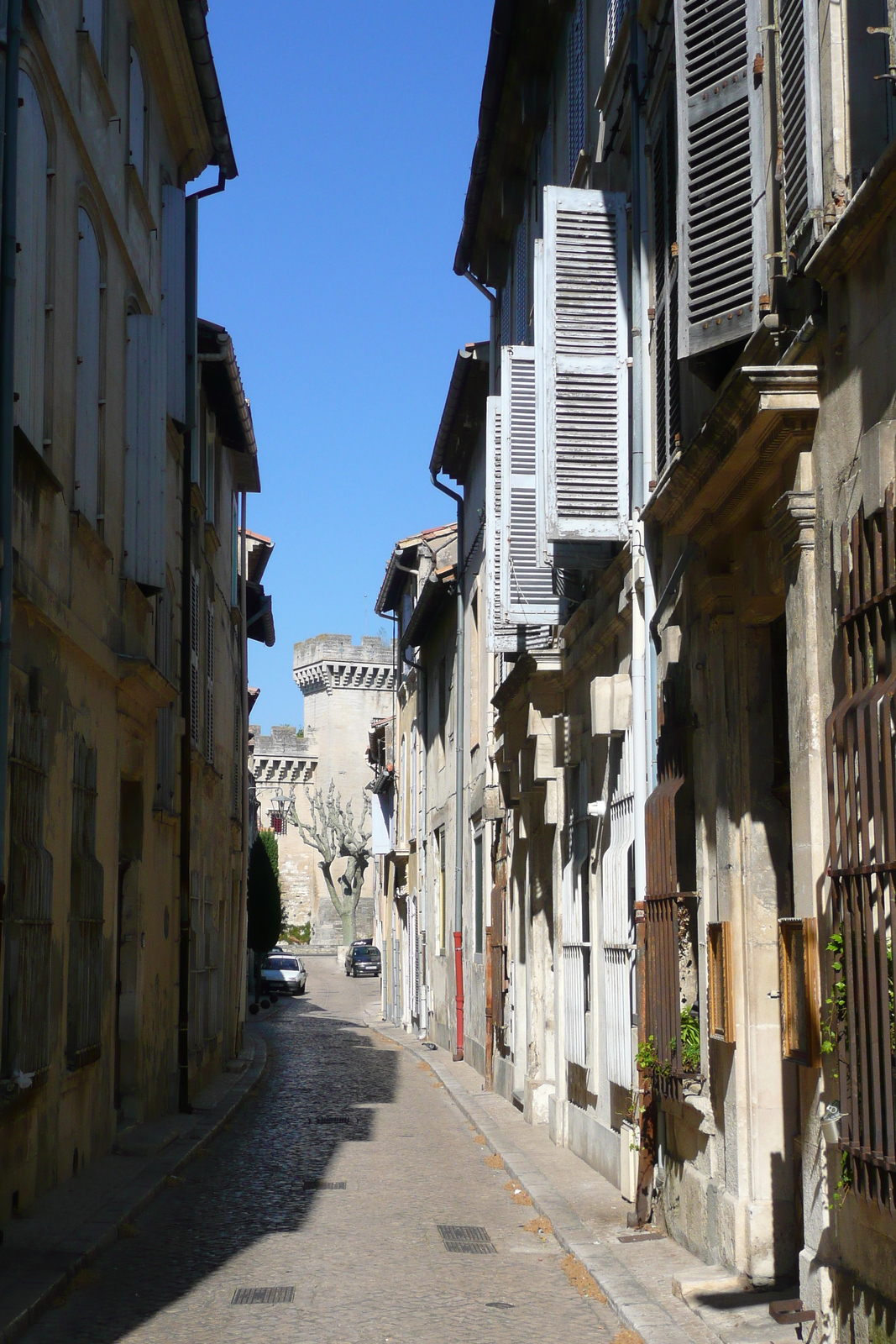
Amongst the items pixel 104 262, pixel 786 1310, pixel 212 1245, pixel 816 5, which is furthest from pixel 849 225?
pixel 104 262

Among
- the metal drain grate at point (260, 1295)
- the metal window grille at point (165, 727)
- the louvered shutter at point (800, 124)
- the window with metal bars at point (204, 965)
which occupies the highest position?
the louvered shutter at point (800, 124)

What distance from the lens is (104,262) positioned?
40.4 feet

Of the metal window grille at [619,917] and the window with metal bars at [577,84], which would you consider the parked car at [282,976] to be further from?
the window with metal bars at [577,84]

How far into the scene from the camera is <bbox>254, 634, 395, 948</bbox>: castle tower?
8375cm

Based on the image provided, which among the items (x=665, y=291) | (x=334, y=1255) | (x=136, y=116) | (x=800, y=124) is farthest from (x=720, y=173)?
(x=136, y=116)

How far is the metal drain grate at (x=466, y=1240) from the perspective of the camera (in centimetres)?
887

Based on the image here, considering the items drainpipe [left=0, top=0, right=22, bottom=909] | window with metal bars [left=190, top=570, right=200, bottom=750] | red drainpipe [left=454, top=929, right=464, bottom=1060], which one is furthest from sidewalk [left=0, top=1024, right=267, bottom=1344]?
red drainpipe [left=454, top=929, right=464, bottom=1060]

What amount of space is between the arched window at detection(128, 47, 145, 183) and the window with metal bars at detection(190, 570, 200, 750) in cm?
527

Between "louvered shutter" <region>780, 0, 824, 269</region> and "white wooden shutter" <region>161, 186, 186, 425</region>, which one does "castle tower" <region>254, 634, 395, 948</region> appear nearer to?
"white wooden shutter" <region>161, 186, 186, 425</region>

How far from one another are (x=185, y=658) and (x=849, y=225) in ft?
40.5

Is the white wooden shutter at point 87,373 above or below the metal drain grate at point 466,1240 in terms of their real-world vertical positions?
above

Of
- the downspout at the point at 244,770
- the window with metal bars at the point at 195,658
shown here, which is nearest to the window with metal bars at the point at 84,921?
the window with metal bars at the point at 195,658

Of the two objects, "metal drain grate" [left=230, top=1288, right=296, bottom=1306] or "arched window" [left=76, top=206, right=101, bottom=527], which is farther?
"arched window" [left=76, top=206, right=101, bottom=527]

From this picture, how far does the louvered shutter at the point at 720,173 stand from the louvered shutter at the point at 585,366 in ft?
9.19
